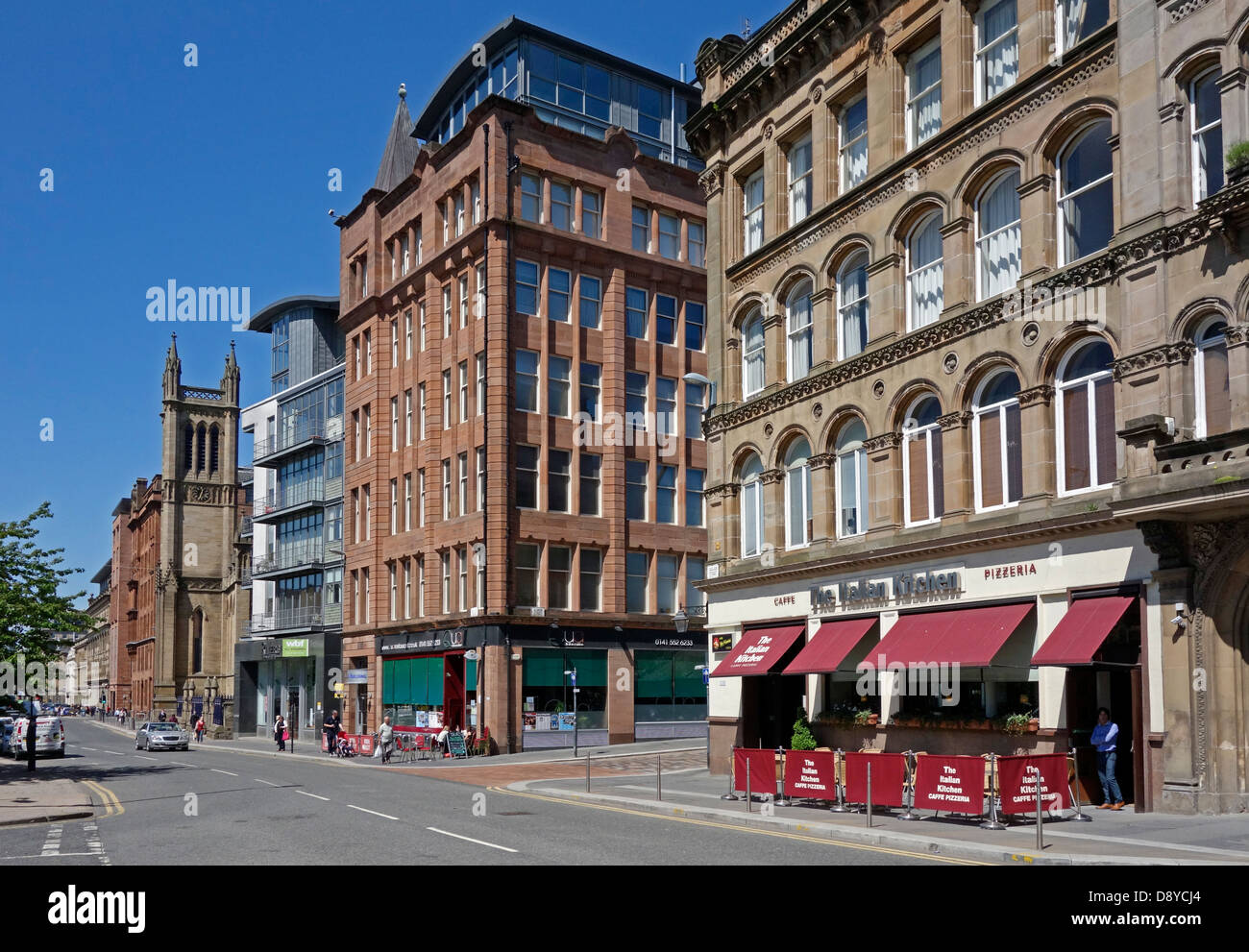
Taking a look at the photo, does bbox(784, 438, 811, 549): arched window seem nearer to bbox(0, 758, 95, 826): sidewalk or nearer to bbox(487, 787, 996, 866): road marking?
bbox(487, 787, 996, 866): road marking

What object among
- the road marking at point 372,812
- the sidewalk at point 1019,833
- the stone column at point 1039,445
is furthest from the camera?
the stone column at point 1039,445

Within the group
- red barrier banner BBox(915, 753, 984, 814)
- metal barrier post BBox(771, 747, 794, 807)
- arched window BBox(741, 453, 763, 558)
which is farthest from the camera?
arched window BBox(741, 453, 763, 558)

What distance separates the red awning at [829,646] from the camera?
27969 millimetres

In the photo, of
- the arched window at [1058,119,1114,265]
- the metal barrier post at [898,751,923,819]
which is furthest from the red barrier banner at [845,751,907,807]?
the arched window at [1058,119,1114,265]

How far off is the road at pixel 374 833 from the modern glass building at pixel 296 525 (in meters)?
33.9

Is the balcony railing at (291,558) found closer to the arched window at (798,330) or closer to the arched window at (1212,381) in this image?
the arched window at (798,330)

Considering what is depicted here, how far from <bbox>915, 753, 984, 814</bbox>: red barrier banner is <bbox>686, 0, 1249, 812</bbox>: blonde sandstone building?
2.96 meters

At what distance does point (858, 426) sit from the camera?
29.3 m

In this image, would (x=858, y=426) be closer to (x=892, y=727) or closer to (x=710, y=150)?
(x=892, y=727)

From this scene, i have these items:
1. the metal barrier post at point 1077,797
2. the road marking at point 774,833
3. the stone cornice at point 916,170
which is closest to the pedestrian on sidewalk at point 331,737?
the road marking at point 774,833

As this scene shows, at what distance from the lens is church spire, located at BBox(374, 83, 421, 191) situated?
211 feet

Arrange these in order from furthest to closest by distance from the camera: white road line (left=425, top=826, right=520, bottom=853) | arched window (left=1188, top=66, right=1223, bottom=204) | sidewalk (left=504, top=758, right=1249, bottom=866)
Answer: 1. arched window (left=1188, top=66, right=1223, bottom=204)
2. white road line (left=425, top=826, right=520, bottom=853)
3. sidewalk (left=504, top=758, right=1249, bottom=866)

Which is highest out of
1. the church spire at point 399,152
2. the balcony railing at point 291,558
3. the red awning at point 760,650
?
the church spire at point 399,152

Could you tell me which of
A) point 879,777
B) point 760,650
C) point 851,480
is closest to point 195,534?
point 760,650
